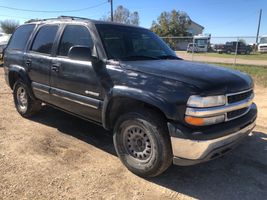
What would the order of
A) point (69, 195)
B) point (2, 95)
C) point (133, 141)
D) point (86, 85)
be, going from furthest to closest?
1. point (2, 95)
2. point (86, 85)
3. point (133, 141)
4. point (69, 195)

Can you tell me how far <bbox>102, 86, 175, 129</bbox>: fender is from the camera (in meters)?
3.20

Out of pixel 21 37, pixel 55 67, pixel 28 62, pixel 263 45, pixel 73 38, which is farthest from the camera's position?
pixel 263 45

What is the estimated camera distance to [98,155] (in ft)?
14.2

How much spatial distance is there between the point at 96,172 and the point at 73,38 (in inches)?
83.8

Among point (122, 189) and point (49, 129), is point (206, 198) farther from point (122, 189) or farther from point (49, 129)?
point (49, 129)

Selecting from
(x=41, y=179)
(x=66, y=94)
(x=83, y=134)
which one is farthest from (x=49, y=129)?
(x=41, y=179)

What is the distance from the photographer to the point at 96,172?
381 centimetres

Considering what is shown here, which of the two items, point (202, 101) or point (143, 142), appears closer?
point (202, 101)

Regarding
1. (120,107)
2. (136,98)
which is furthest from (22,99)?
(136,98)

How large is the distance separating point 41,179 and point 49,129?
6.44 feet

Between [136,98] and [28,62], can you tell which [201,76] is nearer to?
→ [136,98]

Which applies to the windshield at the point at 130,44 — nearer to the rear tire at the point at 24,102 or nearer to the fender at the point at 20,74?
the fender at the point at 20,74

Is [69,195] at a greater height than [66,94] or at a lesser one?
lesser

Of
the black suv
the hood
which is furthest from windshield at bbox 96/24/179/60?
the hood
